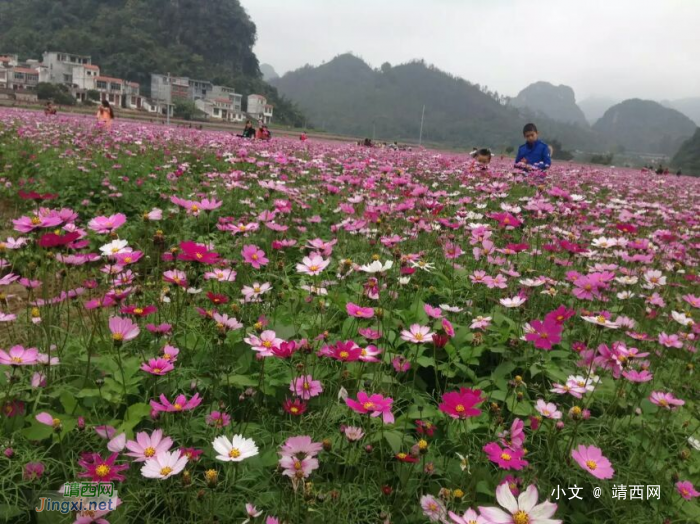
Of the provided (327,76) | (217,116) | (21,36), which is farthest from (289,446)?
(327,76)

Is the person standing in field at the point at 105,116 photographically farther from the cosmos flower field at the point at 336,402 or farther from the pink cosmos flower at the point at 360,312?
the pink cosmos flower at the point at 360,312

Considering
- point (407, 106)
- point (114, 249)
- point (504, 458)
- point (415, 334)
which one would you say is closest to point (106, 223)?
point (114, 249)

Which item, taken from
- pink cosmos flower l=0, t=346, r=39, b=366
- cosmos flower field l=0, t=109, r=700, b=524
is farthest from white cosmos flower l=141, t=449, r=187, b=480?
pink cosmos flower l=0, t=346, r=39, b=366

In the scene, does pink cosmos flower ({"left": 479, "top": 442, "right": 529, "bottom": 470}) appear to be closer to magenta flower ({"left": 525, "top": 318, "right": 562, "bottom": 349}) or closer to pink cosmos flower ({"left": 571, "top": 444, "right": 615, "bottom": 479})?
pink cosmos flower ({"left": 571, "top": 444, "right": 615, "bottom": 479})

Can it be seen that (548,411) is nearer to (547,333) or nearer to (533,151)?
(547,333)

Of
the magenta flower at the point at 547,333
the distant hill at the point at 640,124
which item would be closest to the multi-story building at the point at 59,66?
the magenta flower at the point at 547,333

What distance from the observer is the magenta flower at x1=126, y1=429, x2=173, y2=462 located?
3.03 ft

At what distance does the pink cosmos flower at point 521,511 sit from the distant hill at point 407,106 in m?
83.6

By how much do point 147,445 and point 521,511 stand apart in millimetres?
761

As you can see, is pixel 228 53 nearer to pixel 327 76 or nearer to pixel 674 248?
pixel 327 76

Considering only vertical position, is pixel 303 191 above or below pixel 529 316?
above

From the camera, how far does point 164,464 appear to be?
89 centimetres

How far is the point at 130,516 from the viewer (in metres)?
1.02

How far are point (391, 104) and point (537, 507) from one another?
12665 centimetres
